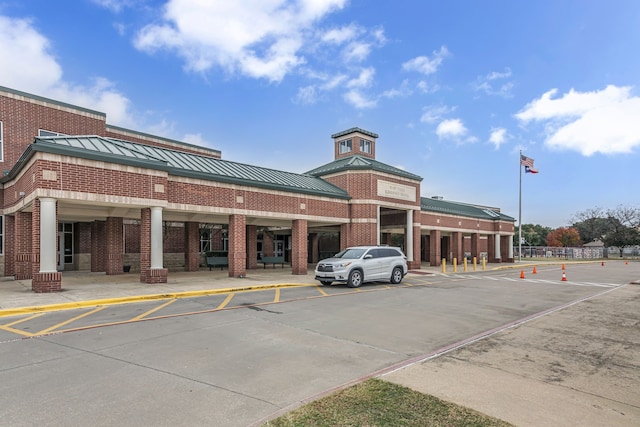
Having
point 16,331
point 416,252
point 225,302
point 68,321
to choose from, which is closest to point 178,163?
point 225,302

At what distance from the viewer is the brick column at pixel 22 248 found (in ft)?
59.3

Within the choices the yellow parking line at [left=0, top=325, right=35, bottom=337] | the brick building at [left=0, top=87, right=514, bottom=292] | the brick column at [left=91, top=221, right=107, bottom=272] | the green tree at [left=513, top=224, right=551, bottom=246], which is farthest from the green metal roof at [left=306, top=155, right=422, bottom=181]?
the green tree at [left=513, top=224, right=551, bottom=246]

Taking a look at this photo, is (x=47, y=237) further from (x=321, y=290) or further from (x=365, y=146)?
(x=365, y=146)

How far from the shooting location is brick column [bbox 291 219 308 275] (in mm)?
22109

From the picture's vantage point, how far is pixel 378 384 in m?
4.88

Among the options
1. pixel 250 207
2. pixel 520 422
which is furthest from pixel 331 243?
pixel 520 422

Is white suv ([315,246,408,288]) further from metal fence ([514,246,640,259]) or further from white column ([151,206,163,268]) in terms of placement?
metal fence ([514,246,640,259])

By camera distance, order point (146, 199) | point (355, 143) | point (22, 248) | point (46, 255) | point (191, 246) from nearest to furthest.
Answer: point (46, 255) < point (146, 199) < point (22, 248) < point (191, 246) < point (355, 143)

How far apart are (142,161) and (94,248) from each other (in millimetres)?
10292

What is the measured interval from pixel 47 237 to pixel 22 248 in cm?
710

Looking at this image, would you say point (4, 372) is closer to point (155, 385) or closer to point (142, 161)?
point (155, 385)

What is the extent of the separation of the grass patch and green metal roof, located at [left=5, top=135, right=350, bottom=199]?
13.6 metres

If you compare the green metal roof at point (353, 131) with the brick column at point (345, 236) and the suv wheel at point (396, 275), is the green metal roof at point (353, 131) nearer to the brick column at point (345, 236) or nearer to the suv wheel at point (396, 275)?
the brick column at point (345, 236)

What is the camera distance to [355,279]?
1617cm
